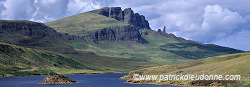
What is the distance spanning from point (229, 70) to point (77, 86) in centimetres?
7560

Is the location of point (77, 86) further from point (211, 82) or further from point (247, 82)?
point (247, 82)

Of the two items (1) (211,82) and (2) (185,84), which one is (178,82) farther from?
(1) (211,82)

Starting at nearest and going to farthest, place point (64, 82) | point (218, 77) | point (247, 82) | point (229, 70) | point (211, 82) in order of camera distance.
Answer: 1. point (247, 82)
2. point (211, 82)
3. point (218, 77)
4. point (229, 70)
5. point (64, 82)

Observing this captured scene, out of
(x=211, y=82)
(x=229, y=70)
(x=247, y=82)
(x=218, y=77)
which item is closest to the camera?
(x=247, y=82)

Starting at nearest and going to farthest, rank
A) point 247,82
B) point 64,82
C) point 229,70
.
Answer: point 247,82 < point 229,70 < point 64,82

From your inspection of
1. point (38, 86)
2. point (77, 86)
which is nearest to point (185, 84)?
point (77, 86)

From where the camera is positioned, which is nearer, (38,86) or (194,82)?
(194,82)

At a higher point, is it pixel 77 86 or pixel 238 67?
pixel 238 67

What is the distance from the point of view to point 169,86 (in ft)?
523

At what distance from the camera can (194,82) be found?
15775cm

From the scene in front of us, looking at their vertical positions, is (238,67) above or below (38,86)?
above

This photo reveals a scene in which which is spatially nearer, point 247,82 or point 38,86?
point 247,82

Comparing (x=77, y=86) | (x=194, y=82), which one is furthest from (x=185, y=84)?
(x=77, y=86)

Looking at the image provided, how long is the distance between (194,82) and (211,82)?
8314 mm
